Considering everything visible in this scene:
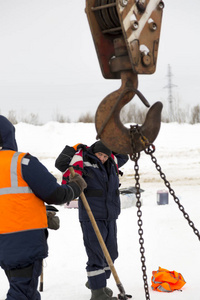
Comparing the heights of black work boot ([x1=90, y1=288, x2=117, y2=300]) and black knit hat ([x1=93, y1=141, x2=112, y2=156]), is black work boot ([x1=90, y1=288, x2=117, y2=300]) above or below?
below

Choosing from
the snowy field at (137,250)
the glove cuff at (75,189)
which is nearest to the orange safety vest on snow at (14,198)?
the glove cuff at (75,189)

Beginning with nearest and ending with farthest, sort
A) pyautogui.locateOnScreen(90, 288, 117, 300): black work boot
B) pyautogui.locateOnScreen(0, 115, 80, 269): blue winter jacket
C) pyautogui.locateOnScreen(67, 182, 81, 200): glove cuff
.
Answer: pyautogui.locateOnScreen(0, 115, 80, 269): blue winter jacket → pyautogui.locateOnScreen(67, 182, 81, 200): glove cuff → pyautogui.locateOnScreen(90, 288, 117, 300): black work boot

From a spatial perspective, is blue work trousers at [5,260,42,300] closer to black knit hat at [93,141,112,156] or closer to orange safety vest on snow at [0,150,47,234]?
orange safety vest on snow at [0,150,47,234]

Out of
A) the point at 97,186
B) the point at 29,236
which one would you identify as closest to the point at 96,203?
the point at 97,186

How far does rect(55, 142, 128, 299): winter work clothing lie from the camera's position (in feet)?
13.6

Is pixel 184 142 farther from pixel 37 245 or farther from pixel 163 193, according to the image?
pixel 37 245

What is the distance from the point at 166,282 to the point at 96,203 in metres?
1.00

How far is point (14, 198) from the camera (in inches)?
112

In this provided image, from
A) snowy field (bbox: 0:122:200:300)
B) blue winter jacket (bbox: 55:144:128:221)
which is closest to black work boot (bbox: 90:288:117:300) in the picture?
snowy field (bbox: 0:122:200:300)

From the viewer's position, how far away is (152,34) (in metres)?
2.14

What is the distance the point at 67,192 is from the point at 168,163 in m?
17.3

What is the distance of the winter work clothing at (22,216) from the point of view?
2830mm

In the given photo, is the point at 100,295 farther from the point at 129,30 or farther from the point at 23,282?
the point at 129,30

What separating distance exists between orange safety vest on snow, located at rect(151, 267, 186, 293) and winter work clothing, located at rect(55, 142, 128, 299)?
0.48 metres
